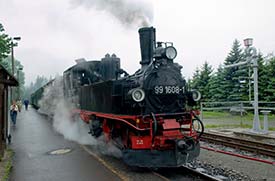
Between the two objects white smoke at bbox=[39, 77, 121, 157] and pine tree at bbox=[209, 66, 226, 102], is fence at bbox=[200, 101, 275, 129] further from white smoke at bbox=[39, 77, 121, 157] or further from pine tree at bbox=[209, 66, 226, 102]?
white smoke at bbox=[39, 77, 121, 157]

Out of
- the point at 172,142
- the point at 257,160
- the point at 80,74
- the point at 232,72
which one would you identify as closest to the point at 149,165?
the point at 172,142

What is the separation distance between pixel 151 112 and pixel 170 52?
1570 millimetres

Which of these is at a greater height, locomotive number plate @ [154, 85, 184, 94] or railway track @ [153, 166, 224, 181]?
locomotive number plate @ [154, 85, 184, 94]

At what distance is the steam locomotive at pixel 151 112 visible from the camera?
6.10 metres

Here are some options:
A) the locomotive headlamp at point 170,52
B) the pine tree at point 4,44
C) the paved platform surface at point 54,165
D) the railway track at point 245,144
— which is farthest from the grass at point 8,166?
the pine tree at point 4,44

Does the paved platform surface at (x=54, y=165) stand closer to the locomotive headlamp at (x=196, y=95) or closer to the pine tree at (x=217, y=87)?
the locomotive headlamp at (x=196, y=95)

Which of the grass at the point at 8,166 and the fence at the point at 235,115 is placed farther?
the fence at the point at 235,115

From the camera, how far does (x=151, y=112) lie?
253 inches

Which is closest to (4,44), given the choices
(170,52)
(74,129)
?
(74,129)

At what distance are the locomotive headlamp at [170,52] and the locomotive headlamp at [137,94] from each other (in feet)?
4.13

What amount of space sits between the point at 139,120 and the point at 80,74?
18.8 ft

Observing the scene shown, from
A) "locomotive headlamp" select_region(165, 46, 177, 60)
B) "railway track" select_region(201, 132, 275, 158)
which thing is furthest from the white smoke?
"railway track" select_region(201, 132, 275, 158)

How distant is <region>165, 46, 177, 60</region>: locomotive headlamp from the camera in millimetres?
6802

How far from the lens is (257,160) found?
23.8 feet
